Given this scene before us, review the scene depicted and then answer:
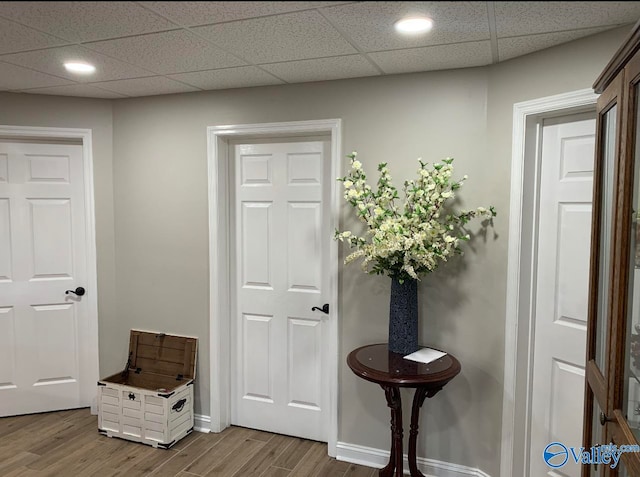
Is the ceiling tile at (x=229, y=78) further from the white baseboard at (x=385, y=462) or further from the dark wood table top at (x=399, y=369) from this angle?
the white baseboard at (x=385, y=462)

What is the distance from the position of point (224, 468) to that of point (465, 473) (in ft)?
4.68

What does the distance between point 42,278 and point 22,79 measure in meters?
1.44

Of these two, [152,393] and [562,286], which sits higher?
[562,286]

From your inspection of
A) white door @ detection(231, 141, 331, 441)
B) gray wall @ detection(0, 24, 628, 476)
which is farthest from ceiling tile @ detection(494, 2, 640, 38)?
white door @ detection(231, 141, 331, 441)

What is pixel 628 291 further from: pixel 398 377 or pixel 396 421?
pixel 396 421

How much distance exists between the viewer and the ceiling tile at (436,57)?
2.17 m

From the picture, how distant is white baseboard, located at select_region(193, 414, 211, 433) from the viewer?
10.7 feet

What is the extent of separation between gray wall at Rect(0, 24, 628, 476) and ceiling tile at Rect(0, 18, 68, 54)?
1090 millimetres

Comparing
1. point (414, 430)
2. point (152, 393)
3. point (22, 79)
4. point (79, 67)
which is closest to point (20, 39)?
point (79, 67)

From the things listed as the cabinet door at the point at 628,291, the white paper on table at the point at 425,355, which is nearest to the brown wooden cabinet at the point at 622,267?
the cabinet door at the point at 628,291

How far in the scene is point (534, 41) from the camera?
206cm

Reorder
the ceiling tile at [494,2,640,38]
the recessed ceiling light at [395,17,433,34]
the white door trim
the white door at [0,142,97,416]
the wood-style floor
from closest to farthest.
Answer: the ceiling tile at [494,2,640,38] → the recessed ceiling light at [395,17,433,34] → the white door trim → the wood-style floor → the white door at [0,142,97,416]

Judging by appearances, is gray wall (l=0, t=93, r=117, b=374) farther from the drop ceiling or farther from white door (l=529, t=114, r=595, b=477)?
white door (l=529, t=114, r=595, b=477)

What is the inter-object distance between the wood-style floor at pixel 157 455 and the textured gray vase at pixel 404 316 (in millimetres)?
877
